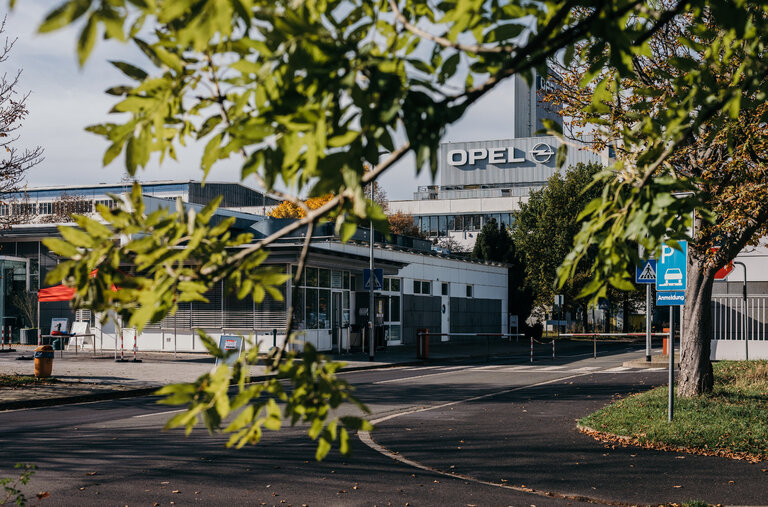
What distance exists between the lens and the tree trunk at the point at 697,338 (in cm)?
1471

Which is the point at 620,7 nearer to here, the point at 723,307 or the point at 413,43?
the point at 413,43

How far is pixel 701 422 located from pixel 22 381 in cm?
1515

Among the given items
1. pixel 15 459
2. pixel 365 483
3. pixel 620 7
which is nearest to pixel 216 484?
pixel 365 483

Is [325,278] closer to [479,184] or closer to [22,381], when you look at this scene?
[22,381]

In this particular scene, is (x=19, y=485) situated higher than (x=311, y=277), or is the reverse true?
(x=311, y=277)

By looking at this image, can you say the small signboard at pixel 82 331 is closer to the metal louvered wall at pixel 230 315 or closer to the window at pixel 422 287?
the metal louvered wall at pixel 230 315

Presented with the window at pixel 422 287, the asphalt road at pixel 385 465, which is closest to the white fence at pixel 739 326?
the asphalt road at pixel 385 465

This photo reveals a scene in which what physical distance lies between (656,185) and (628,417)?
370 inches

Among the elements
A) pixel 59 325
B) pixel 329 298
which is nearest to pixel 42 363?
pixel 59 325

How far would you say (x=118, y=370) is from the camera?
79.4ft

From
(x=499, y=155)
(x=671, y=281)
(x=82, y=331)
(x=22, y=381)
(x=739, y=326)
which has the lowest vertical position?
(x=22, y=381)

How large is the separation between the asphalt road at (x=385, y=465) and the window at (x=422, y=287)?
28.6 meters

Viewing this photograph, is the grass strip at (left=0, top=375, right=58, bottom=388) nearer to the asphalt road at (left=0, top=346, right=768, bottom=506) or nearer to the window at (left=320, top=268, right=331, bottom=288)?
the asphalt road at (left=0, top=346, right=768, bottom=506)

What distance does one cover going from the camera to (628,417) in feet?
40.9
